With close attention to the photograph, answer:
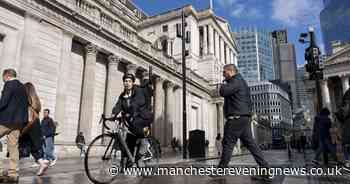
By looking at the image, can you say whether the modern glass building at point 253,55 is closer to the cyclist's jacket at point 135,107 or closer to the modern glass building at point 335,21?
the modern glass building at point 335,21

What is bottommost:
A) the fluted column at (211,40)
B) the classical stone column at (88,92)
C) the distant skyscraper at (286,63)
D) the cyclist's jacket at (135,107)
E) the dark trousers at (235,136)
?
the dark trousers at (235,136)

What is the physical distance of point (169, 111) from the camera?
27469 millimetres

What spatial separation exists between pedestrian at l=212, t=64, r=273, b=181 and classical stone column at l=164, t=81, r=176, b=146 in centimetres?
2129

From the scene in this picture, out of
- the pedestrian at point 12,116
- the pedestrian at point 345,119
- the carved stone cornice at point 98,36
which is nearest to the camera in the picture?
the pedestrian at point 12,116

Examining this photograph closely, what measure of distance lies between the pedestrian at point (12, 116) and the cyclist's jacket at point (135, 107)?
194 cm

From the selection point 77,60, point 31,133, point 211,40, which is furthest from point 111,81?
point 211,40

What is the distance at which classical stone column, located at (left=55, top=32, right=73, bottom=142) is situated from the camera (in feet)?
49.6

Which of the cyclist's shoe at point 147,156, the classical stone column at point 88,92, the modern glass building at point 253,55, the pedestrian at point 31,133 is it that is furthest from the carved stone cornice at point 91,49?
the modern glass building at point 253,55

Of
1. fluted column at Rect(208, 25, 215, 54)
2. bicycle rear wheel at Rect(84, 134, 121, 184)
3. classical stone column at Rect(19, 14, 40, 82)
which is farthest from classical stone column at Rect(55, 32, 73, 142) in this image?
fluted column at Rect(208, 25, 215, 54)

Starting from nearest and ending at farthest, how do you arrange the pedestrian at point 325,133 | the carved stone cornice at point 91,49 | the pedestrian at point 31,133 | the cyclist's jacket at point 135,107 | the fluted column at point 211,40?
the cyclist's jacket at point 135,107 < the pedestrian at point 31,133 < the pedestrian at point 325,133 < the carved stone cornice at point 91,49 < the fluted column at point 211,40

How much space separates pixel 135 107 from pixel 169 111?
2253cm

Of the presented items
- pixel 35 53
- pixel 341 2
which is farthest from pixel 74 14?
pixel 341 2

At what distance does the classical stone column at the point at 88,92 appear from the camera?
16.7 meters

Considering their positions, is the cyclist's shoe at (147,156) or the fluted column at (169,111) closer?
the cyclist's shoe at (147,156)
